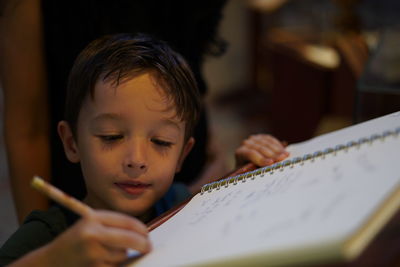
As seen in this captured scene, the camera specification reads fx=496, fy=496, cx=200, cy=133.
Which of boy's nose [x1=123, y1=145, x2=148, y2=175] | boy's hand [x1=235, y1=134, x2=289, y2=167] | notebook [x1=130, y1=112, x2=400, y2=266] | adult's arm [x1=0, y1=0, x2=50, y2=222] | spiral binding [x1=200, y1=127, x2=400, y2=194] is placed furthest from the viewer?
adult's arm [x1=0, y1=0, x2=50, y2=222]

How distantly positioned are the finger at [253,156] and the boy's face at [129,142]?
0.43 ft

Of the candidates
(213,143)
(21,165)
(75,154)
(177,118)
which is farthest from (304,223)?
(213,143)

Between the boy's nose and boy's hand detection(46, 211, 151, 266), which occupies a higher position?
the boy's nose

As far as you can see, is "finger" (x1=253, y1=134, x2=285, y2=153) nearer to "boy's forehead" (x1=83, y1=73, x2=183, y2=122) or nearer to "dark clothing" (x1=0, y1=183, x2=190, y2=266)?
"boy's forehead" (x1=83, y1=73, x2=183, y2=122)

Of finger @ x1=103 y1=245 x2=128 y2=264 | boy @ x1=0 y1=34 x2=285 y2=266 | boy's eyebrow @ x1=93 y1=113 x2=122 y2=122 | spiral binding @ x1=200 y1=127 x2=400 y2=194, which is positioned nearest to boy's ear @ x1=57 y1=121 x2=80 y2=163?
boy @ x1=0 y1=34 x2=285 y2=266

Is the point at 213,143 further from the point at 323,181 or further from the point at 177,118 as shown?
the point at 323,181

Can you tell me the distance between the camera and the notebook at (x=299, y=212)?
14.0 inches

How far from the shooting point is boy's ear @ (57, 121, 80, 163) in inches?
29.3

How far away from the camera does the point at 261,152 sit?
2.50ft

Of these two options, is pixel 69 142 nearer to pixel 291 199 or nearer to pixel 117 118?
pixel 117 118

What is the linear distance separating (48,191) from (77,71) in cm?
33

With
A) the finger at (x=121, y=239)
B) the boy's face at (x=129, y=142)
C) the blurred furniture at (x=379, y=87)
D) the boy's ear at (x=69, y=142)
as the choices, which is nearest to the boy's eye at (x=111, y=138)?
the boy's face at (x=129, y=142)

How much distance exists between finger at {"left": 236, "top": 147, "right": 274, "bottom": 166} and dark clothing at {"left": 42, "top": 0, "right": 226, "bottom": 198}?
243mm

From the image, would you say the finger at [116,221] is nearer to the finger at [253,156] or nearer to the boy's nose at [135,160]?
the boy's nose at [135,160]
